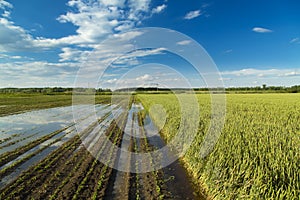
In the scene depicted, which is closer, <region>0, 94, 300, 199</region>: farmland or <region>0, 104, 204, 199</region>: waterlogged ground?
<region>0, 94, 300, 199</region>: farmland

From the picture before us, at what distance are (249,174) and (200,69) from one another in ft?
25.7

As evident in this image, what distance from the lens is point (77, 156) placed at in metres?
8.66

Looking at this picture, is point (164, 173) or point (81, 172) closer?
point (81, 172)

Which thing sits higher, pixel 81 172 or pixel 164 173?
pixel 81 172

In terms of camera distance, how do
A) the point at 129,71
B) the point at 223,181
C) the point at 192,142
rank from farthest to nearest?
the point at 129,71 < the point at 192,142 < the point at 223,181

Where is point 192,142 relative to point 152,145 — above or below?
above

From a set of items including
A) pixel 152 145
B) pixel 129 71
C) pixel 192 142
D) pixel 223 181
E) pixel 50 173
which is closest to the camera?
pixel 223 181

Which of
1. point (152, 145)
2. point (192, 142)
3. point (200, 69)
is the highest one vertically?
point (200, 69)

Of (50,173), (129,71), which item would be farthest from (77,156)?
(129,71)

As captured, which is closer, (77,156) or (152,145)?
(77,156)

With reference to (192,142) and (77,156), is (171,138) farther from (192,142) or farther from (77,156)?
(77,156)

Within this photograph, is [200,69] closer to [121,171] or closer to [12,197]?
[121,171]

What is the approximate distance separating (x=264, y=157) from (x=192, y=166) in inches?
94.7

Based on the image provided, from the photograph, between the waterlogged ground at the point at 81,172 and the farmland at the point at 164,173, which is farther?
the waterlogged ground at the point at 81,172
